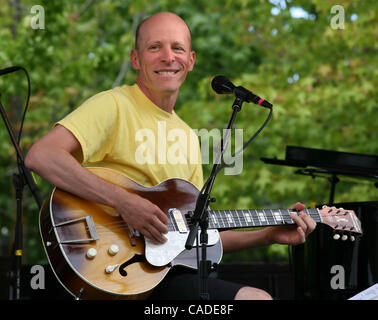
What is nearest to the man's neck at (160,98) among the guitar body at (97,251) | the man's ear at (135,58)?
the man's ear at (135,58)

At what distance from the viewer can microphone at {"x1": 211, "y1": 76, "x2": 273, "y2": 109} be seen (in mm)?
2867

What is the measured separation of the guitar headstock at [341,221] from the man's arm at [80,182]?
3.55 feet

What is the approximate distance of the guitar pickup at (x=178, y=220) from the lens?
9.71 ft

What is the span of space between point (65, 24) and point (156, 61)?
3.74 meters

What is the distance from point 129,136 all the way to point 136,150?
81 millimetres

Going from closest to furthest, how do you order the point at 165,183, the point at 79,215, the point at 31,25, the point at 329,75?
1. the point at 79,215
2. the point at 165,183
3. the point at 31,25
4. the point at 329,75

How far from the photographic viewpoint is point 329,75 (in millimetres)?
7035

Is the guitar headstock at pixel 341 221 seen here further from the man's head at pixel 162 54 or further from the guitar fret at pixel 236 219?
the man's head at pixel 162 54

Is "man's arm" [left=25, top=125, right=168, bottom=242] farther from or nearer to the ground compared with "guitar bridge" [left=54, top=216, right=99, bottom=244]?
farther from the ground

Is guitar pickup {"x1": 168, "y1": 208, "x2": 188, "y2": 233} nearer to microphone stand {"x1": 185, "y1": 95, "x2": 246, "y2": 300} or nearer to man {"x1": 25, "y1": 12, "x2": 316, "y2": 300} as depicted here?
man {"x1": 25, "y1": 12, "x2": 316, "y2": 300}

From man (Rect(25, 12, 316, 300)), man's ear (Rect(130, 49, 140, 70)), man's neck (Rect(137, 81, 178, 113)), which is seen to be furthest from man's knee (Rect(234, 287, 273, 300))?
man's ear (Rect(130, 49, 140, 70))
